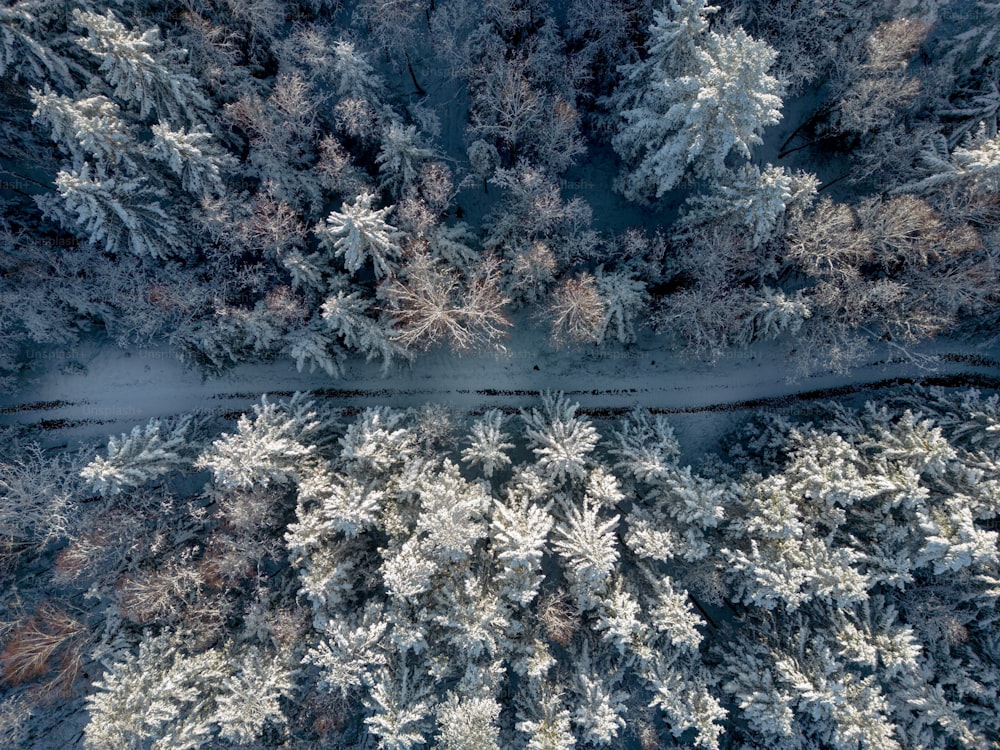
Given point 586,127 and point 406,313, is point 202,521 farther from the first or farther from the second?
point 586,127

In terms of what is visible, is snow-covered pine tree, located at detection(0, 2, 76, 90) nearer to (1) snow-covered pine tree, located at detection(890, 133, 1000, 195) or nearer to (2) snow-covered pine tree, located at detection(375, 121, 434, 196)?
(2) snow-covered pine tree, located at detection(375, 121, 434, 196)

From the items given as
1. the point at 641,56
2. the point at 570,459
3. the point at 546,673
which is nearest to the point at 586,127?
the point at 641,56

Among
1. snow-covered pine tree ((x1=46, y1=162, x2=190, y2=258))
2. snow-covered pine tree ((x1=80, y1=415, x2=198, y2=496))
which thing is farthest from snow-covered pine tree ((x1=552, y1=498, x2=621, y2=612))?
snow-covered pine tree ((x1=46, y1=162, x2=190, y2=258))

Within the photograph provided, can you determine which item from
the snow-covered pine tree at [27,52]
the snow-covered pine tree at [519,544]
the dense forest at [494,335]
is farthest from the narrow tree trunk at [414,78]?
the snow-covered pine tree at [519,544]

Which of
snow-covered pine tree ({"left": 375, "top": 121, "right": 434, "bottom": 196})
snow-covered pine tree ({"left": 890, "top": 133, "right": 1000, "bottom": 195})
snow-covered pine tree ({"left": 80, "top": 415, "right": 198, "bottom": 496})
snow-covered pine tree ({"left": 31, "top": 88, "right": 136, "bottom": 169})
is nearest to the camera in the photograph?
snow-covered pine tree ({"left": 31, "top": 88, "right": 136, "bottom": 169})

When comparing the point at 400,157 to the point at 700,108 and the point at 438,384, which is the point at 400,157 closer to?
the point at 438,384
